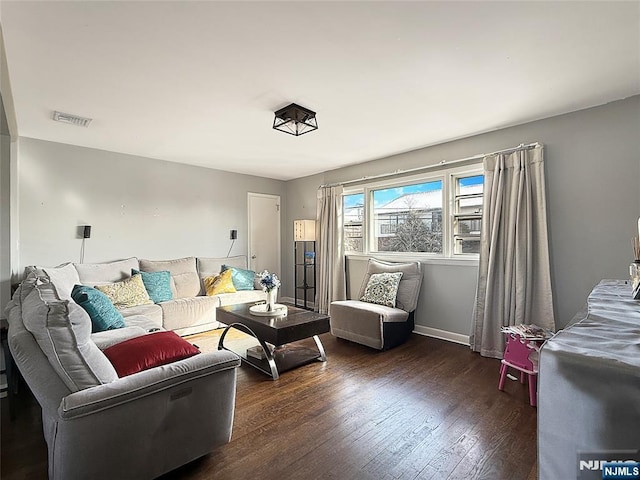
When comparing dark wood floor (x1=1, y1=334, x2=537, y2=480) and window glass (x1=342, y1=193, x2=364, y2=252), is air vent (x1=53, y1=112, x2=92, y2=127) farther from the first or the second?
window glass (x1=342, y1=193, x2=364, y2=252)

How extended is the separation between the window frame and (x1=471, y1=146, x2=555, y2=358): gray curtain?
1.09 ft

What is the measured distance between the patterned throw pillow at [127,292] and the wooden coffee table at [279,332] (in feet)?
3.37

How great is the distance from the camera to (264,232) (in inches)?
230

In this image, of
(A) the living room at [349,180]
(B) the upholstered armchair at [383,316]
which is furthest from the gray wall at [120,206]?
(B) the upholstered armchair at [383,316]

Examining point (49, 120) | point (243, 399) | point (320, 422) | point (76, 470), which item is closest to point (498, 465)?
point (320, 422)

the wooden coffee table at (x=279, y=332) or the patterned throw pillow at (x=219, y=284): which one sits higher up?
the patterned throw pillow at (x=219, y=284)

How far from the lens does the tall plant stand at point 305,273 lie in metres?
5.59

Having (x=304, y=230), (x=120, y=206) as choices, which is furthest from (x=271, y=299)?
(x=120, y=206)

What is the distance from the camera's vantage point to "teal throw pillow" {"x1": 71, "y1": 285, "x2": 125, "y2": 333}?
2.63 meters

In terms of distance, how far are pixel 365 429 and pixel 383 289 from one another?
2030 millimetres

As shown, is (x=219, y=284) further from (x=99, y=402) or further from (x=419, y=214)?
(x=99, y=402)

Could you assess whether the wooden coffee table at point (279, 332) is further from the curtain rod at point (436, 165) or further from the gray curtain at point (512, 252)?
the curtain rod at point (436, 165)

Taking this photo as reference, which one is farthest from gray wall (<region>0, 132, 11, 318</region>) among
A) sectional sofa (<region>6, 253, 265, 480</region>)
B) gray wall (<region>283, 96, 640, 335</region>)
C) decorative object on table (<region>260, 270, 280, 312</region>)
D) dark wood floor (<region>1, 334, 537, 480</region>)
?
gray wall (<region>283, 96, 640, 335</region>)

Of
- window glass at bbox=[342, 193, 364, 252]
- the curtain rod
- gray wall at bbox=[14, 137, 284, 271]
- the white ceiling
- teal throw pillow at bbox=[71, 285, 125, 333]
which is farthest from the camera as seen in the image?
window glass at bbox=[342, 193, 364, 252]
